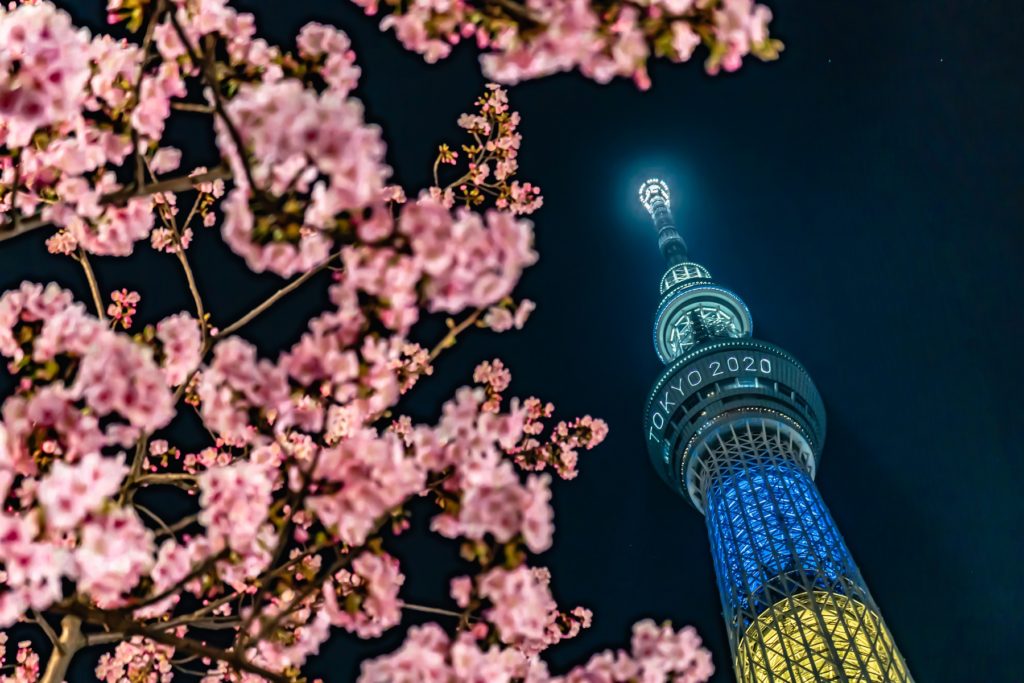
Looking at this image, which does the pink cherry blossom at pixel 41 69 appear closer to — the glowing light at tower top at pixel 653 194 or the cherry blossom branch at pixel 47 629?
the cherry blossom branch at pixel 47 629

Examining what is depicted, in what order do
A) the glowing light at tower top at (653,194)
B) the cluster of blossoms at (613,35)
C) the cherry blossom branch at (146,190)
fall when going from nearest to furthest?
the cluster of blossoms at (613,35)
the cherry blossom branch at (146,190)
the glowing light at tower top at (653,194)

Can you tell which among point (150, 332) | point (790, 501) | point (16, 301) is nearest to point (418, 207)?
point (150, 332)

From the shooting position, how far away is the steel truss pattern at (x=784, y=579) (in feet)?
84.4

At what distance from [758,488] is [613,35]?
103 feet

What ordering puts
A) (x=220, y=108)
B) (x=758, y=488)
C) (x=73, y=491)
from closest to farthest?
1. (x=73, y=491)
2. (x=220, y=108)
3. (x=758, y=488)

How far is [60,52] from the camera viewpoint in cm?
315

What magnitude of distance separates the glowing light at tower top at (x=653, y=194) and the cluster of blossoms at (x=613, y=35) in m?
51.6

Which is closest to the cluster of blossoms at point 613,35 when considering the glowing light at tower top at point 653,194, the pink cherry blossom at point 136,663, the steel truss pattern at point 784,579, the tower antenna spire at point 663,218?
the pink cherry blossom at point 136,663

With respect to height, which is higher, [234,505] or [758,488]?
[758,488]

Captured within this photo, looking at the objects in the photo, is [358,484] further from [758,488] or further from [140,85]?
[758,488]

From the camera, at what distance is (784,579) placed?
2806 cm

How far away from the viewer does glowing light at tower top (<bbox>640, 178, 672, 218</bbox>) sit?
5384cm

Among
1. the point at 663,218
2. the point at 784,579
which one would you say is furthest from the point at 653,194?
the point at 784,579

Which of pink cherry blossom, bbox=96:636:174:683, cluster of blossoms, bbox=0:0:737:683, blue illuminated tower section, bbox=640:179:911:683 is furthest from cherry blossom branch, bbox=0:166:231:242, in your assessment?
blue illuminated tower section, bbox=640:179:911:683
